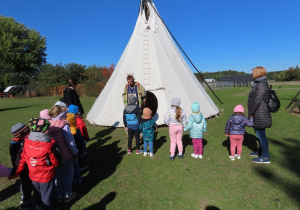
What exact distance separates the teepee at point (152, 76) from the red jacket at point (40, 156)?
4.69m

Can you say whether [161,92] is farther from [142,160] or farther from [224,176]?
[224,176]

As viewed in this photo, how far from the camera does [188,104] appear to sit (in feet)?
22.8

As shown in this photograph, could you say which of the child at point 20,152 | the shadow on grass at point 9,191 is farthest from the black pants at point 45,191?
the shadow on grass at point 9,191

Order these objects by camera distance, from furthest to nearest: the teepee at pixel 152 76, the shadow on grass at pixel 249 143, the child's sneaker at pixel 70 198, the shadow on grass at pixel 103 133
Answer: the teepee at pixel 152 76, the shadow on grass at pixel 103 133, the shadow on grass at pixel 249 143, the child's sneaker at pixel 70 198

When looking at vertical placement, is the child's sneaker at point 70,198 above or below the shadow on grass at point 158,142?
below

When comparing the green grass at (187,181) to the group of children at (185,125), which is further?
the group of children at (185,125)

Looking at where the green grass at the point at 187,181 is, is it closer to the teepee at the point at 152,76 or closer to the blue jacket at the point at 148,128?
the blue jacket at the point at 148,128

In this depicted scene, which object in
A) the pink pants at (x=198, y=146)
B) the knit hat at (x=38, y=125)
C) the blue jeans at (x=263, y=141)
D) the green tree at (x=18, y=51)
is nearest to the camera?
the knit hat at (x=38, y=125)

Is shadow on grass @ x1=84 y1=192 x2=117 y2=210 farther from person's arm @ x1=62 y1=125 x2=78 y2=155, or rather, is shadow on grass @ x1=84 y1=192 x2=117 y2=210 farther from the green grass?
person's arm @ x1=62 y1=125 x2=78 y2=155

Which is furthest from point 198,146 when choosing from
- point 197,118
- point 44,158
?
point 44,158

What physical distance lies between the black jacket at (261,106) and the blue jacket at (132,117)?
252 cm

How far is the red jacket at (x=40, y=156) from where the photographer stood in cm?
221

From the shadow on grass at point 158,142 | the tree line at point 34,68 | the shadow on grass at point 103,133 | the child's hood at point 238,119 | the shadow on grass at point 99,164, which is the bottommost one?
the shadow on grass at point 99,164

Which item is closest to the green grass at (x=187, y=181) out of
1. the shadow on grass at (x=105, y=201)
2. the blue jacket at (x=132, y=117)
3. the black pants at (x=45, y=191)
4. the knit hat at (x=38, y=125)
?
the shadow on grass at (x=105, y=201)
